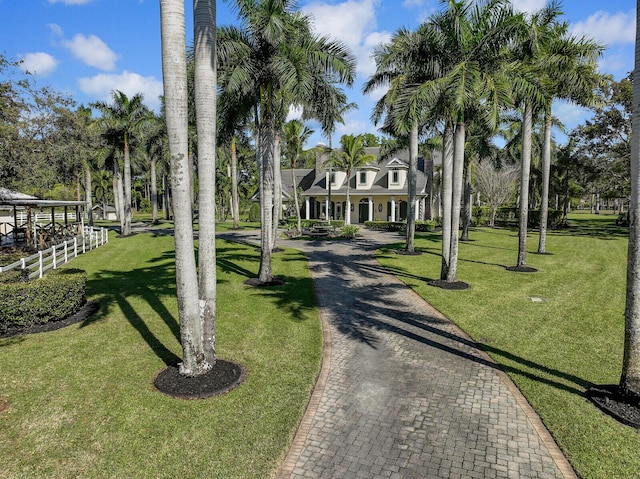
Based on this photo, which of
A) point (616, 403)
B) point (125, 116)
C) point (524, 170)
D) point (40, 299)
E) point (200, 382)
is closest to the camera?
point (616, 403)

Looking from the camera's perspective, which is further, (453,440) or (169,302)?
(169,302)

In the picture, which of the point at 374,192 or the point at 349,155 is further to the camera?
the point at 374,192

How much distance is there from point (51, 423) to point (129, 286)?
9059mm

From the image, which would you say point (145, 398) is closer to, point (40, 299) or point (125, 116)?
point (40, 299)

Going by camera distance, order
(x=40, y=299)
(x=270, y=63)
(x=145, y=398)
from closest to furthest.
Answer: (x=145, y=398), (x=40, y=299), (x=270, y=63)

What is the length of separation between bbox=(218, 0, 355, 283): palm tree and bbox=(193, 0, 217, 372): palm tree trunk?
5897 millimetres

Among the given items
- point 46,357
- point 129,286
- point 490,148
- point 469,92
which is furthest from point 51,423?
point 490,148

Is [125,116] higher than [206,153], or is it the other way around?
[125,116]

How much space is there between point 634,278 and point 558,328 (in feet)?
14.0

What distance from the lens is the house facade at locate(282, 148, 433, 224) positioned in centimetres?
3997

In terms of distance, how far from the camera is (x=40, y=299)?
962cm

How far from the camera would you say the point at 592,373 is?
7312 millimetres

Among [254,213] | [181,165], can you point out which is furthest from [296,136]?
[181,165]

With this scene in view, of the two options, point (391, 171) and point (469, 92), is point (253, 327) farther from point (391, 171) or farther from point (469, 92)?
point (391, 171)
